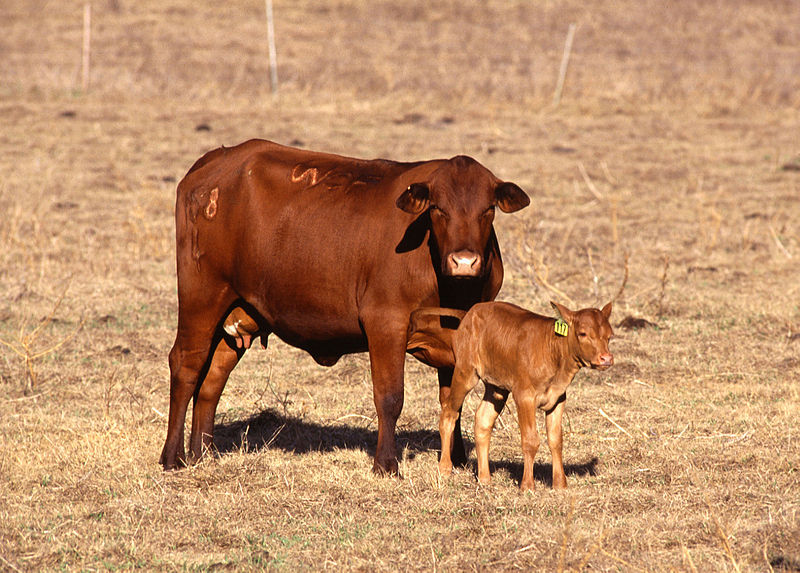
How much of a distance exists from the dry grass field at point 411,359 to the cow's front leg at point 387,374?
9.9 inches

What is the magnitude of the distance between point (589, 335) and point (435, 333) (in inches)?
45.7

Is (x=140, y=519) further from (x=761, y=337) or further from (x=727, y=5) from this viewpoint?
(x=727, y=5)

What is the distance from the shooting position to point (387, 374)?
275 inches

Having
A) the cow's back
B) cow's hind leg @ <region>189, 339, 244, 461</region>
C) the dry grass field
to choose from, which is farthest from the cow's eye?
cow's hind leg @ <region>189, 339, 244, 461</region>

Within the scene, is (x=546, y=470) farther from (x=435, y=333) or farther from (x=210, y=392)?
(x=210, y=392)

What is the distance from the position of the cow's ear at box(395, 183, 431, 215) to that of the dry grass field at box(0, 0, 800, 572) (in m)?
1.64

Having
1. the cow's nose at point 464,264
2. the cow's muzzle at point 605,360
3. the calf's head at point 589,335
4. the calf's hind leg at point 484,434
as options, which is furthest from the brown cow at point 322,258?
the cow's muzzle at point 605,360

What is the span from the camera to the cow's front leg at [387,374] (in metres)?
6.95

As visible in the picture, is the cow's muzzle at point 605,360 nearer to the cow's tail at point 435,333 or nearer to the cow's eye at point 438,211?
the cow's tail at point 435,333

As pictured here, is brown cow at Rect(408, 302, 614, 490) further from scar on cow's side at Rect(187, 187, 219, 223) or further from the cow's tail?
scar on cow's side at Rect(187, 187, 219, 223)

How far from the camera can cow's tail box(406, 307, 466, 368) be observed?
690 cm

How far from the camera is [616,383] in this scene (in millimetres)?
9711

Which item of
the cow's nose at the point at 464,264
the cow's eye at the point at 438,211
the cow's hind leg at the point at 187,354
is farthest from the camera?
the cow's hind leg at the point at 187,354

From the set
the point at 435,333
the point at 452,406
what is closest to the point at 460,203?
the point at 435,333
